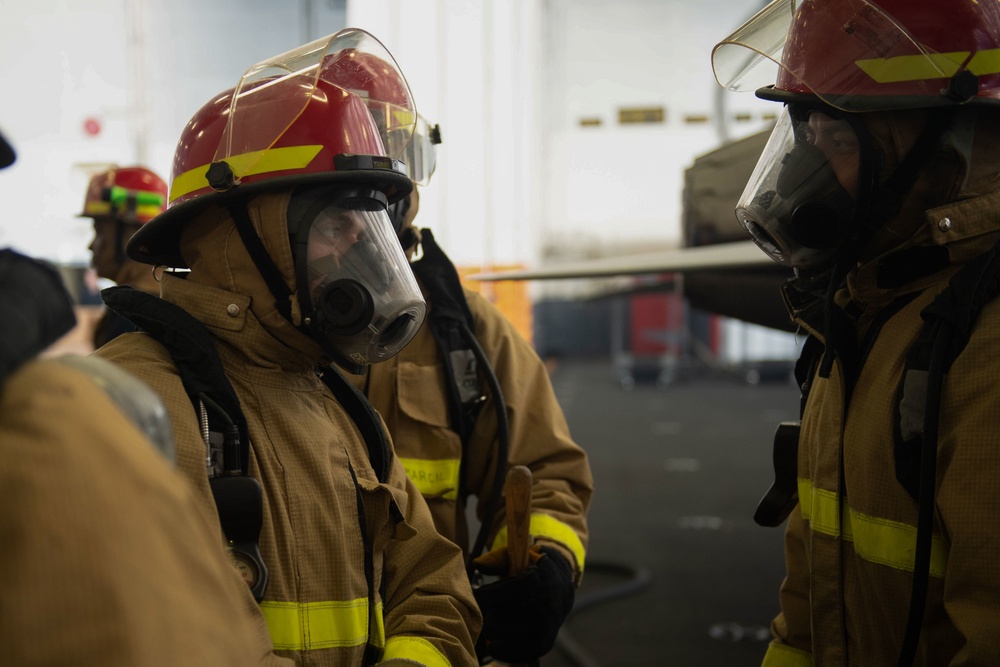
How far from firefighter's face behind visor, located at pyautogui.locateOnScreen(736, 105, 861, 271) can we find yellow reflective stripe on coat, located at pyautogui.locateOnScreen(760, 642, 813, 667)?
2.23 feet

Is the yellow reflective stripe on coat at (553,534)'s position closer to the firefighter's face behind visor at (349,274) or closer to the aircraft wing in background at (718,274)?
the firefighter's face behind visor at (349,274)

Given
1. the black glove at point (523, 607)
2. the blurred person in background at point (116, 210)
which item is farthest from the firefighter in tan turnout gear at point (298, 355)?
the blurred person in background at point (116, 210)

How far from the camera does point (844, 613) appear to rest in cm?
133

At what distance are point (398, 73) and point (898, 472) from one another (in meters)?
1.31

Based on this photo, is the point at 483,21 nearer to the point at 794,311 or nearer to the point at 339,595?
the point at 794,311

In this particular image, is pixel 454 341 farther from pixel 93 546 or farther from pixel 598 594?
pixel 598 594

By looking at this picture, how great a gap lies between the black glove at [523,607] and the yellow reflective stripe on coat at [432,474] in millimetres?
216

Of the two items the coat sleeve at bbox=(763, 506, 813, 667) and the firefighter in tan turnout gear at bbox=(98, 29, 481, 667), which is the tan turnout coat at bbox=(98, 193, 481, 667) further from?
the coat sleeve at bbox=(763, 506, 813, 667)

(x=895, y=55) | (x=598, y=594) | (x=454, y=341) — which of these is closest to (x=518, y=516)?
(x=454, y=341)

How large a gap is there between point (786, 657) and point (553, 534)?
1.85 ft

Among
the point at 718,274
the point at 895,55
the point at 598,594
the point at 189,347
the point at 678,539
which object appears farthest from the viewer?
the point at 678,539

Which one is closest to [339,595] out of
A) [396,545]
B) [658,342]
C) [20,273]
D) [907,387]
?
[396,545]

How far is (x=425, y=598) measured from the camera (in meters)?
1.36

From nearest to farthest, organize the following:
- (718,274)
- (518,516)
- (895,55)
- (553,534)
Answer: (895,55), (518,516), (553,534), (718,274)
